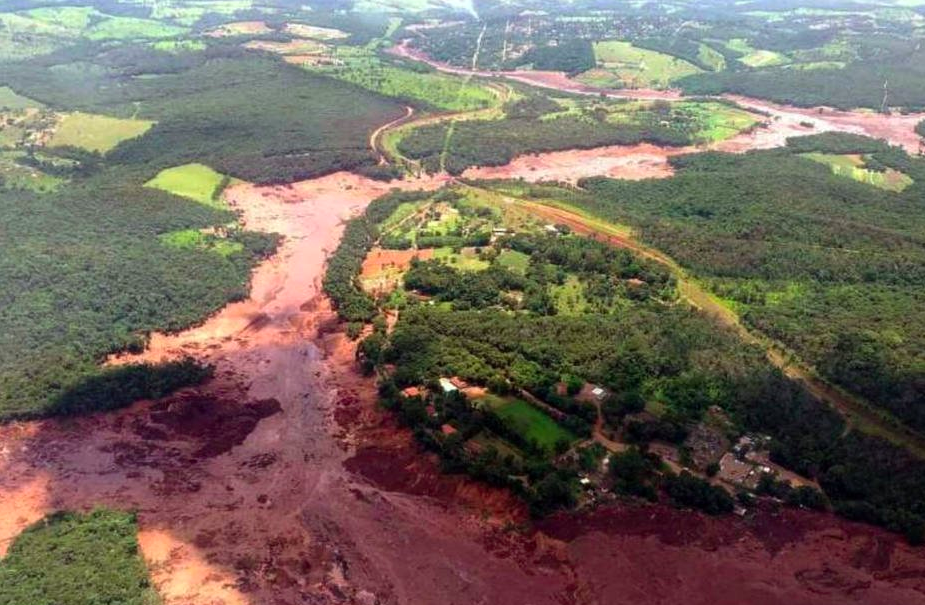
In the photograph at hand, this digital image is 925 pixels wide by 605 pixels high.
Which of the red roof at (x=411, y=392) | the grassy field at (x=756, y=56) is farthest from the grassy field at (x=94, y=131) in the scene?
the grassy field at (x=756, y=56)

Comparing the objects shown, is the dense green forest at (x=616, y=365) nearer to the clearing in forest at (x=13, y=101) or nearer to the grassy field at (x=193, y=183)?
the grassy field at (x=193, y=183)

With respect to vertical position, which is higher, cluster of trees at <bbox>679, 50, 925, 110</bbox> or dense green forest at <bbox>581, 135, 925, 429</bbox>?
cluster of trees at <bbox>679, 50, 925, 110</bbox>

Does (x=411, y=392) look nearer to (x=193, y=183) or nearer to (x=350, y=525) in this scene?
(x=350, y=525)

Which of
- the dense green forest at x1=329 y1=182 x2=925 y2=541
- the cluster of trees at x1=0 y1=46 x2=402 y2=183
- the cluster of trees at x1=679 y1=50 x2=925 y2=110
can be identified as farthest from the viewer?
the cluster of trees at x1=679 y1=50 x2=925 y2=110

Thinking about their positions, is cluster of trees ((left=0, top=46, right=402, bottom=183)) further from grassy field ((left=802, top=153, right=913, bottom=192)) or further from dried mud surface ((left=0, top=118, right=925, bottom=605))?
grassy field ((left=802, top=153, right=913, bottom=192))

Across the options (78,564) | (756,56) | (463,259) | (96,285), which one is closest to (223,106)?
(96,285)

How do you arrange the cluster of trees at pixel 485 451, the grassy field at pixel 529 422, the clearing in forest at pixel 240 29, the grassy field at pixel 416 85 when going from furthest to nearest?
1. the clearing in forest at pixel 240 29
2. the grassy field at pixel 416 85
3. the grassy field at pixel 529 422
4. the cluster of trees at pixel 485 451

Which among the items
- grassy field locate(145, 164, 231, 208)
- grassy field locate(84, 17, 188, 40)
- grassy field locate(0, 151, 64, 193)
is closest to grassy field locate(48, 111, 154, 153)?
grassy field locate(0, 151, 64, 193)
